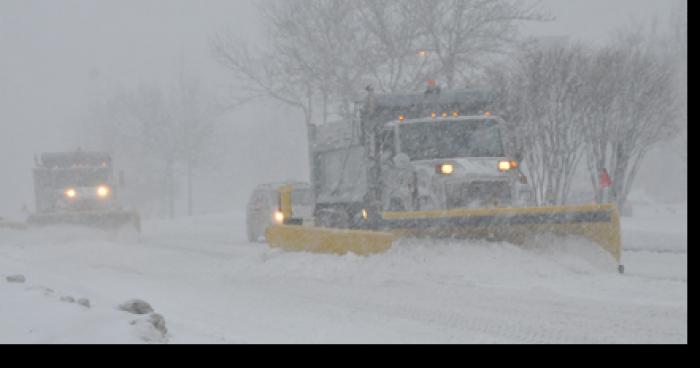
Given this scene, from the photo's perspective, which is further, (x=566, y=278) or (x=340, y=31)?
(x=340, y=31)

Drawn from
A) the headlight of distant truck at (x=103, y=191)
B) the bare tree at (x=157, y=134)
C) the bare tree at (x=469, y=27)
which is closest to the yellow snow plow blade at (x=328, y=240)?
the bare tree at (x=469, y=27)

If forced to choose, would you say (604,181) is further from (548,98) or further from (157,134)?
(157,134)

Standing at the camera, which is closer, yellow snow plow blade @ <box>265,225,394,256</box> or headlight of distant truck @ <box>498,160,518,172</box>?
yellow snow plow blade @ <box>265,225,394,256</box>

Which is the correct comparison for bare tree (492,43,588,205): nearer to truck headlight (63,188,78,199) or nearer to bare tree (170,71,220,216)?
truck headlight (63,188,78,199)

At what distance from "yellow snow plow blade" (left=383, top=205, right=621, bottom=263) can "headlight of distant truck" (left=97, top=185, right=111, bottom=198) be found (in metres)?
15.3

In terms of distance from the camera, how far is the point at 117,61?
453ft

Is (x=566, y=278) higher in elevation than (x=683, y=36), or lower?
lower

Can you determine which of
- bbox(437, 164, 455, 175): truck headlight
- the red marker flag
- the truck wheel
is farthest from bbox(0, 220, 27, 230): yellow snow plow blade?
the red marker flag

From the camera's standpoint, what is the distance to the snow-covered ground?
611 cm

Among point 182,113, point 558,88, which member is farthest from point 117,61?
point 558,88

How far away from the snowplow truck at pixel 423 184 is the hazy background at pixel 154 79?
1702cm

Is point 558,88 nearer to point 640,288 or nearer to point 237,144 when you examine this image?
point 640,288

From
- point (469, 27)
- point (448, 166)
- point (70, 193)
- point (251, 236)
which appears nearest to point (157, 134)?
point (70, 193)
